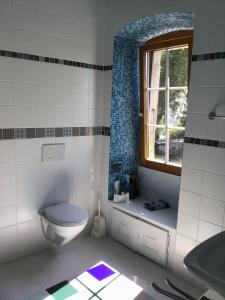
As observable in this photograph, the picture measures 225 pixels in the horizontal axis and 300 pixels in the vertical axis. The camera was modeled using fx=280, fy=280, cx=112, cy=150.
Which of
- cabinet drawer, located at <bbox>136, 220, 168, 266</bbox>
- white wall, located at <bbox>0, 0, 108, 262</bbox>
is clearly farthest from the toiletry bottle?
cabinet drawer, located at <bbox>136, 220, 168, 266</bbox>

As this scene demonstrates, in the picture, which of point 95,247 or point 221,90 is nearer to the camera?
point 221,90

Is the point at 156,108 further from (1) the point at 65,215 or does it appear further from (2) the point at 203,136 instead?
(1) the point at 65,215

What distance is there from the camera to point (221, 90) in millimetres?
1920

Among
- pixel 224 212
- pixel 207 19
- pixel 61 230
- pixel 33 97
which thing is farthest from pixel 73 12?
pixel 224 212

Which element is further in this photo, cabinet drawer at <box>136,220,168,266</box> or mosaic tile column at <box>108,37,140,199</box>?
mosaic tile column at <box>108,37,140,199</box>

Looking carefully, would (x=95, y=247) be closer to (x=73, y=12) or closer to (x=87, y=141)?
(x=87, y=141)

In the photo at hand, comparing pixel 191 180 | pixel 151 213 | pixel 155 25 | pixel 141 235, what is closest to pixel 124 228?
pixel 141 235

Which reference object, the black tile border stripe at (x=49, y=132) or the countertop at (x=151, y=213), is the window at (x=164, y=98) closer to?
the countertop at (x=151, y=213)

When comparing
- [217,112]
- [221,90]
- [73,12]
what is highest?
[73,12]

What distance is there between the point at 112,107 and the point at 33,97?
78cm

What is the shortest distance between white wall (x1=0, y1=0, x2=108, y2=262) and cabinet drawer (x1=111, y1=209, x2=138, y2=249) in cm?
37

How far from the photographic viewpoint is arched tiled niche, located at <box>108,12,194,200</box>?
104 inches

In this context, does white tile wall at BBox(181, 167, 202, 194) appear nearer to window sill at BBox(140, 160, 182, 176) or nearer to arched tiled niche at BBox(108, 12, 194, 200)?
window sill at BBox(140, 160, 182, 176)

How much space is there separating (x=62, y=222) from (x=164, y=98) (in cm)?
150
